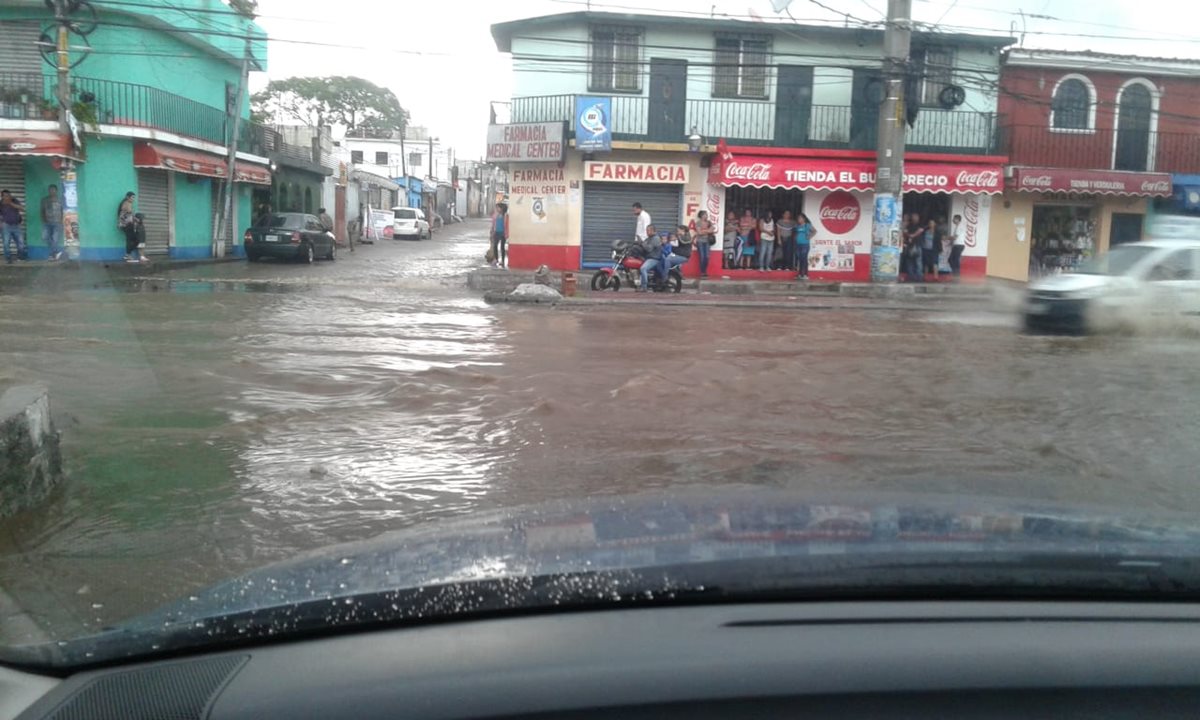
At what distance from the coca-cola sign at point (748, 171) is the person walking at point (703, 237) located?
107cm

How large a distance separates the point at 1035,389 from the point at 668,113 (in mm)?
15866

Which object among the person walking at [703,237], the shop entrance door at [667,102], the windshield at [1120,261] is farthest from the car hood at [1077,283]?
the shop entrance door at [667,102]

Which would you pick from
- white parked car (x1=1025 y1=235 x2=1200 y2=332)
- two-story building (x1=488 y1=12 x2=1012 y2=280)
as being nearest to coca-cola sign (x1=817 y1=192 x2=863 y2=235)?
two-story building (x1=488 y1=12 x2=1012 y2=280)

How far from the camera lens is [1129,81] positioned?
25906 mm

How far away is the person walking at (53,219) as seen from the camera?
2436 cm

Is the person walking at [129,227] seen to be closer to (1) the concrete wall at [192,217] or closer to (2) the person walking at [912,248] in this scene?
(1) the concrete wall at [192,217]

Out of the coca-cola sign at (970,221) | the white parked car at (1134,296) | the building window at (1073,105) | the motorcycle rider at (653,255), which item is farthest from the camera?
the building window at (1073,105)

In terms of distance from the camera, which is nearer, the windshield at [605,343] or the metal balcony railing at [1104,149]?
the windshield at [605,343]

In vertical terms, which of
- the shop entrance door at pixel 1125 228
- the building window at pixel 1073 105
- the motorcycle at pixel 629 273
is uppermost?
the building window at pixel 1073 105

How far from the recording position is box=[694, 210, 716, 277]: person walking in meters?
23.4

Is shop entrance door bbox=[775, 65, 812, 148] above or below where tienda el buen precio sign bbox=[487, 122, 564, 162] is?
above

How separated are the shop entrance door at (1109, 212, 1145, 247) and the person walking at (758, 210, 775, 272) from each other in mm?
9002

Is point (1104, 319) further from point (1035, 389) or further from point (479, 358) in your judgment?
point (479, 358)

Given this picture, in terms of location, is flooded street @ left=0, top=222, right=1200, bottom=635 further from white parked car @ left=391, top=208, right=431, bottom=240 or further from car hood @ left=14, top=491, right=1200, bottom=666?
white parked car @ left=391, top=208, right=431, bottom=240
